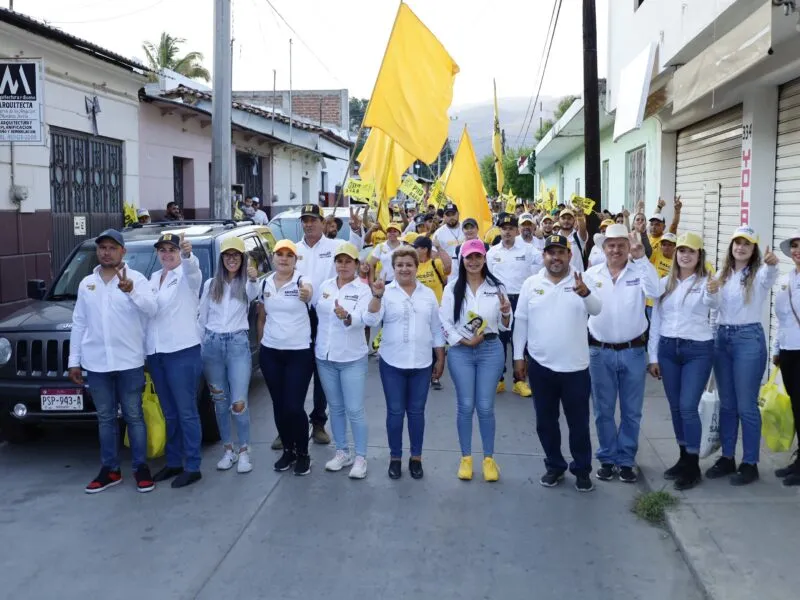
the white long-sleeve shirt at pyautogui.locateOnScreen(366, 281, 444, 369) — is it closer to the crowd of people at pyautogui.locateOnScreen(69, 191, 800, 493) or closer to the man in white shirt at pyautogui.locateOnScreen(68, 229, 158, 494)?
the crowd of people at pyautogui.locateOnScreen(69, 191, 800, 493)

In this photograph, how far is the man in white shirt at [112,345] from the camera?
5762 mm

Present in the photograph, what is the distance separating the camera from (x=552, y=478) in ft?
19.7

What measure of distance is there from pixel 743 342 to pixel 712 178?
6.51 metres

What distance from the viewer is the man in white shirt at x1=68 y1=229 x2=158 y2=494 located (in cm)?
576

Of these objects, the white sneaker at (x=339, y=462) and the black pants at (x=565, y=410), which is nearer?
the black pants at (x=565, y=410)

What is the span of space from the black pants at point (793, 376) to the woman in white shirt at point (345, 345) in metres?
3.06

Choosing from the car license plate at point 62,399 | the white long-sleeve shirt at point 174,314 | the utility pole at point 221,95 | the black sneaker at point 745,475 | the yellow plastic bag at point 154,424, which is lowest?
the black sneaker at point 745,475

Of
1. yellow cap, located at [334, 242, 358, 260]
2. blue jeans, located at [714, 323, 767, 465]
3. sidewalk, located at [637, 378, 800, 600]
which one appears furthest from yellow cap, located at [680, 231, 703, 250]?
yellow cap, located at [334, 242, 358, 260]

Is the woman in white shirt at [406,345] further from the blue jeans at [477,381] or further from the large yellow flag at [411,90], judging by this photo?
the large yellow flag at [411,90]

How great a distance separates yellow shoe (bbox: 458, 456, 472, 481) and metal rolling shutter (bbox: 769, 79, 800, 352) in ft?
13.3

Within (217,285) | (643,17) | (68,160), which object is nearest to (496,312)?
(217,285)

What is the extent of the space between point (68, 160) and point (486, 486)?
10083mm

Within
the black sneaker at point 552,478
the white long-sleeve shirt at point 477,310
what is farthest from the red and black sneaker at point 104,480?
the black sneaker at point 552,478

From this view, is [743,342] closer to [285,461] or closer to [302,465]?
[302,465]
